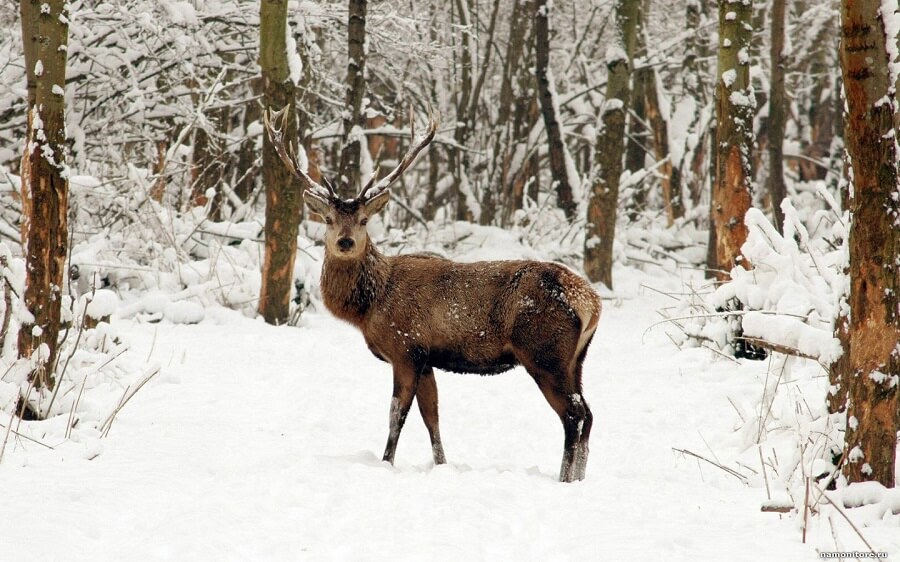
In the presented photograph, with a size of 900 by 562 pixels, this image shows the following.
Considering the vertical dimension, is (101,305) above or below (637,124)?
below

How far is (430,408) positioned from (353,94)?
7193 mm

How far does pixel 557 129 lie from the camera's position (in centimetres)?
1670

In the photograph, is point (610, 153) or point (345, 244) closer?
point (345, 244)

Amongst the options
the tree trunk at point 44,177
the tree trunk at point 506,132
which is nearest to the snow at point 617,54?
the tree trunk at point 506,132

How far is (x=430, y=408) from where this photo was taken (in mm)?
6570

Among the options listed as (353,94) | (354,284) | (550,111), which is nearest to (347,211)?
(354,284)

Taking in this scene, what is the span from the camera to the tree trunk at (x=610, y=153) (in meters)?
13.8

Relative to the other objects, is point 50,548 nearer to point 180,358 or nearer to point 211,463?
point 211,463

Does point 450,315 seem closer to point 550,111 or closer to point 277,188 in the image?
point 277,188

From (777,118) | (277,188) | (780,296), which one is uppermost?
(777,118)

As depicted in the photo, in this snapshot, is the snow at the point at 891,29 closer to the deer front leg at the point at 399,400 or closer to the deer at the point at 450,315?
the deer at the point at 450,315

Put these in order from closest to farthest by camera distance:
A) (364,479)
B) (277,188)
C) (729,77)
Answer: (364,479)
(729,77)
(277,188)

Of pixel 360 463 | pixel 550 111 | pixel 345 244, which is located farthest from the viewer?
pixel 550 111

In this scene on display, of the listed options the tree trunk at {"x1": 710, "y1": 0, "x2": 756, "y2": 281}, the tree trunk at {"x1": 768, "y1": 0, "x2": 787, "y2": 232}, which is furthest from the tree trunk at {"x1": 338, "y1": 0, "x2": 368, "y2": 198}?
the tree trunk at {"x1": 768, "y1": 0, "x2": 787, "y2": 232}
